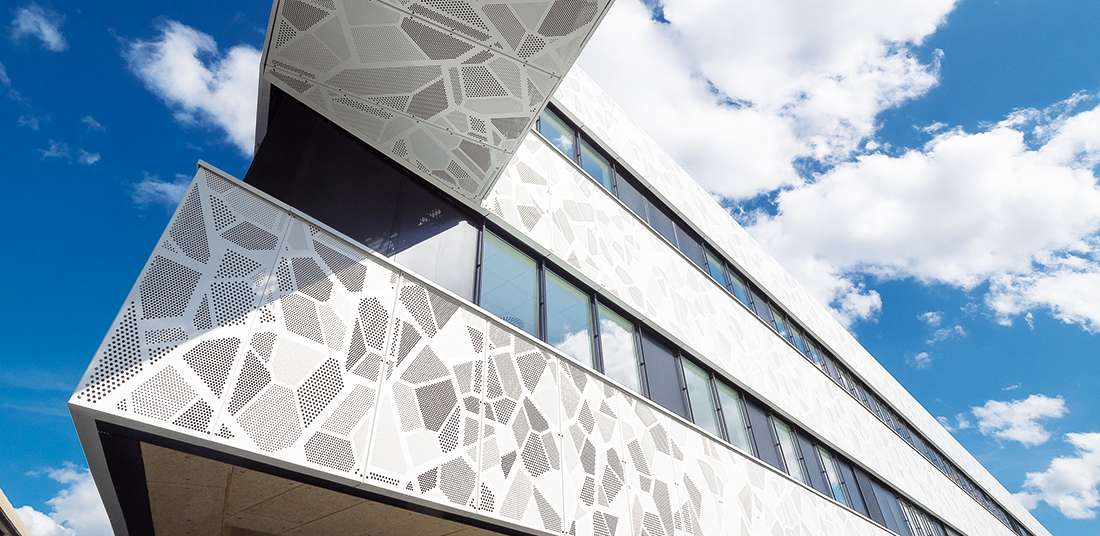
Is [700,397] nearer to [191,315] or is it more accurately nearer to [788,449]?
[788,449]

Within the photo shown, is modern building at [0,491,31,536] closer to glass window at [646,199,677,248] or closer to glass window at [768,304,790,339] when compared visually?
glass window at [646,199,677,248]

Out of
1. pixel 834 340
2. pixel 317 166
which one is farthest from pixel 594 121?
pixel 834 340

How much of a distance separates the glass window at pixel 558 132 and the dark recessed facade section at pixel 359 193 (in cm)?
373

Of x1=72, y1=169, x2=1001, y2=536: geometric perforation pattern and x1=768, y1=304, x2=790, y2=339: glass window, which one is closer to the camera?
x1=72, y1=169, x2=1001, y2=536: geometric perforation pattern

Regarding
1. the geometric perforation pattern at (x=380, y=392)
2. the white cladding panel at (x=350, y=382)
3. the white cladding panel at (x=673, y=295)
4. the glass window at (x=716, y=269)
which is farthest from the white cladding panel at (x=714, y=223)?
the white cladding panel at (x=350, y=382)

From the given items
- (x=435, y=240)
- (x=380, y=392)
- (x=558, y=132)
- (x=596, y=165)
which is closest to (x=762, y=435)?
(x=596, y=165)

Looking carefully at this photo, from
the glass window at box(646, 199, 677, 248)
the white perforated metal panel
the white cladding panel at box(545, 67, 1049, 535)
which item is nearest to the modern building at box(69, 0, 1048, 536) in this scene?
the white perforated metal panel

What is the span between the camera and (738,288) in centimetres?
1630

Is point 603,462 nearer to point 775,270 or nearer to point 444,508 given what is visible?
point 444,508

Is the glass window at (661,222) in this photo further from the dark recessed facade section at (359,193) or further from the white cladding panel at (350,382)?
the dark recessed facade section at (359,193)

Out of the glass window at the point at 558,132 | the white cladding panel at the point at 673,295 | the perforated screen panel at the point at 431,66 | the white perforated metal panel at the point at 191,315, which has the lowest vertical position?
the white perforated metal panel at the point at 191,315

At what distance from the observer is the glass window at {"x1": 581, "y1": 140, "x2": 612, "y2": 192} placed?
40.1ft

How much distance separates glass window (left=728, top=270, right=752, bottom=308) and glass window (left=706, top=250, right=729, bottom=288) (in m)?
0.31

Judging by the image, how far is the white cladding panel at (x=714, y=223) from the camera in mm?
13102
